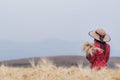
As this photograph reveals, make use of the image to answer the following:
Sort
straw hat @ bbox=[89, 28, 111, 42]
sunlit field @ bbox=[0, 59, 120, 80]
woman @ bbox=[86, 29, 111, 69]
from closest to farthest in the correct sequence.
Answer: sunlit field @ bbox=[0, 59, 120, 80]
woman @ bbox=[86, 29, 111, 69]
straw hat @ bbox=[89, 28, 111, 42]

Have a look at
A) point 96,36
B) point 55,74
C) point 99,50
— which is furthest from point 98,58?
point 55,74

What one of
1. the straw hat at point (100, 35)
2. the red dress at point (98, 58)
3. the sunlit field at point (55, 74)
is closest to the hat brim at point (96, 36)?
the straw hat at point (100, 35)

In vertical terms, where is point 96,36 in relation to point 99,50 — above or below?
above

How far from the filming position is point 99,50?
9.26 m

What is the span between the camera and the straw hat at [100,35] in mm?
9586

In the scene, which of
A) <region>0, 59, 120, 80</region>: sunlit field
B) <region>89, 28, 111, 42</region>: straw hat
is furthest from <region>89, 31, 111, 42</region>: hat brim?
<region>0, 59, 120, 80</region>: sunlit field

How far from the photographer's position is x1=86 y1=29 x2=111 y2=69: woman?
9251 mm

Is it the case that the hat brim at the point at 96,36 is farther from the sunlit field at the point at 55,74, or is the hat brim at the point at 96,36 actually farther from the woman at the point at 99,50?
the sunlit field at the point at 55,74

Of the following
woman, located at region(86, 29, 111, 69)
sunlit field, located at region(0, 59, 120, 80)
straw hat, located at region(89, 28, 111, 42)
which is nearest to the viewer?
sunlit field, located at region(0, 59, 120, 80)

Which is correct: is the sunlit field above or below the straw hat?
below

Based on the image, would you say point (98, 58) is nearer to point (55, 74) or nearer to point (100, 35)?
point (100, 35)

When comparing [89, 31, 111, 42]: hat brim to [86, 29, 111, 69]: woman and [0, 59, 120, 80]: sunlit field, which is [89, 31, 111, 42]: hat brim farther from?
[0, 59, 120, 80]: sunlit field

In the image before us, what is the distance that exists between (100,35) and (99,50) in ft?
1.67

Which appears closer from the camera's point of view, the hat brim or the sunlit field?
the sunlit field
